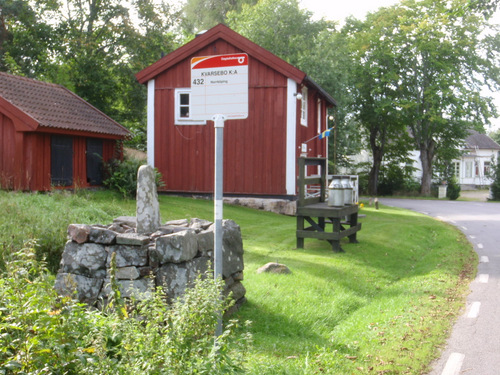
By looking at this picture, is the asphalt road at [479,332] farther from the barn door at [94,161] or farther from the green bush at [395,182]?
the green bush at [395,182]

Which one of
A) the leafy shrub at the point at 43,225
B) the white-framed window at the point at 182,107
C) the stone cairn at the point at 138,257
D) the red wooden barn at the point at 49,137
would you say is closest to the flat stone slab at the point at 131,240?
the stone cairn at the point at 138,257

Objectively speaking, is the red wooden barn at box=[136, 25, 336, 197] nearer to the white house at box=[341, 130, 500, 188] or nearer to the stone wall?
the stone wall

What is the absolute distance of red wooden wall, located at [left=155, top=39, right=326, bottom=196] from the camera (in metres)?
22.1

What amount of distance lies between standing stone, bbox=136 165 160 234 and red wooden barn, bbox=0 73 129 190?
12849 mm

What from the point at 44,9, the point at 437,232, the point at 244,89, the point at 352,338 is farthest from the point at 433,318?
the point at 44,9

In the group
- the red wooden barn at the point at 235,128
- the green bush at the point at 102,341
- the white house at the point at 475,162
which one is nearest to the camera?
the green bush at the point at 102,341

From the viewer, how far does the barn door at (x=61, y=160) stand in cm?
1980

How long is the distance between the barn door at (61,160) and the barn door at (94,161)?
1.15m

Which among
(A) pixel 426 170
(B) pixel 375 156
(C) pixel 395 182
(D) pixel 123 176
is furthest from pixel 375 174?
(D) pixel 123 176

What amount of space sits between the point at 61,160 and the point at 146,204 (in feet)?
47.9

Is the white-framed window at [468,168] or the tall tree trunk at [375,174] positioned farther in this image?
the white-framed window at [468,168]

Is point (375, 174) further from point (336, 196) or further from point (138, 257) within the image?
point (138, 257)

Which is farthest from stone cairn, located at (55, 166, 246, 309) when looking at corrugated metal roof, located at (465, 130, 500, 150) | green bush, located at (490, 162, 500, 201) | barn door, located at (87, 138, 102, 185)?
corrugated metal roof, located at (465, 130, 500, 150)

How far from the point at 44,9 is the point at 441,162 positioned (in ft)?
120
